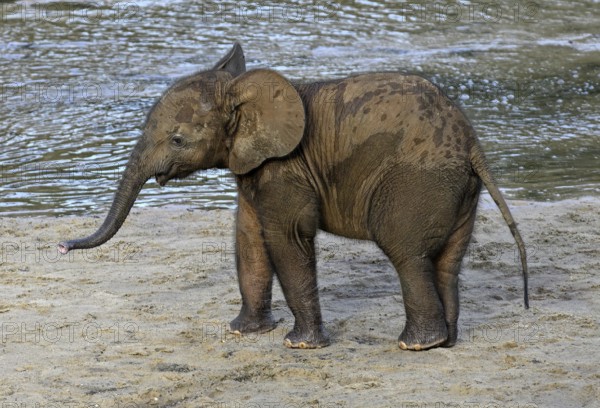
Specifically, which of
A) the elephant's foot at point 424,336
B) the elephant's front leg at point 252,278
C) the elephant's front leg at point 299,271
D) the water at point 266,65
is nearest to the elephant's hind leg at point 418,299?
the elephant's foot at point 424,336

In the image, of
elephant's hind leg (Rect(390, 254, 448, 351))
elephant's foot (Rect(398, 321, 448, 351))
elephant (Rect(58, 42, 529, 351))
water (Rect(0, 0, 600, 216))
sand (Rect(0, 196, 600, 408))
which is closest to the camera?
sand (Rect(0, 196, 600, 408))

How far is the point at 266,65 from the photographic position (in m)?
15.3

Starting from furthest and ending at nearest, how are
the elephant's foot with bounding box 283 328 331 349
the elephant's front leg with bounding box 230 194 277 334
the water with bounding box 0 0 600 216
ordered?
the water with bounding box 0 0 600 216 < the elephant's front leg with bounding box 230 194 277 334 < the elephant's foot with bounding box 283 328 331 349

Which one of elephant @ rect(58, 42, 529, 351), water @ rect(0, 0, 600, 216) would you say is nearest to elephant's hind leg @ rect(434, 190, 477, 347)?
elephant @ rect(58, 42, 529, 351)

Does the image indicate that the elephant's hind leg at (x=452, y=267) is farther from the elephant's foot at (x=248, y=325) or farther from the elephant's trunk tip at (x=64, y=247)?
the elephant's trunk tip at (x=64, y=247)

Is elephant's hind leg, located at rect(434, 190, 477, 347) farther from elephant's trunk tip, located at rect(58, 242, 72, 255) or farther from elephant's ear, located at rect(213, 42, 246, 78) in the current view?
elephant's trunk tip, located at rect(58, 242, 72, 255)

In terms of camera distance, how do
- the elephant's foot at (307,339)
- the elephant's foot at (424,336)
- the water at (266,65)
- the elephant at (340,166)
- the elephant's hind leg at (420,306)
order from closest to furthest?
the elephant at (340,166), the elephant's hind leg at (420,306), the elephant's foot at (424,336), the elephant's foot at (307,339), the water at (266,65)

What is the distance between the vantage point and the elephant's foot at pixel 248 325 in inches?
284

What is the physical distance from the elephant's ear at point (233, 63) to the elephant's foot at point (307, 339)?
1.56m

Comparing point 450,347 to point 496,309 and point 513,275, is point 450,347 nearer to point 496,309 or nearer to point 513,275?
point 496,309

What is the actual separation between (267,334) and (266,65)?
8.44 meters

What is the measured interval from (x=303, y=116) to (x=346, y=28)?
430 inches

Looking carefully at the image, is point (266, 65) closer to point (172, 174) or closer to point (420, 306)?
point (172, 174)

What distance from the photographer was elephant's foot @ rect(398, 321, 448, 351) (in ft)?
22.0
